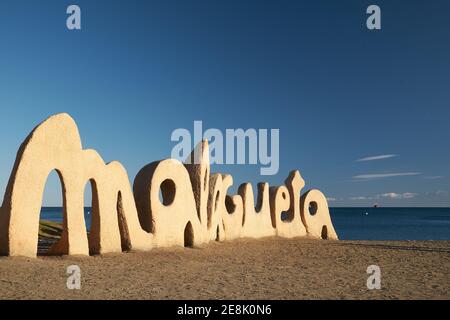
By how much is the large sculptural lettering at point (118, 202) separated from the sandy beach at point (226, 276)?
2.02 feet

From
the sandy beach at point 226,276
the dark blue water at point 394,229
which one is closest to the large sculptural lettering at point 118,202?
the sandy beach at point 226,276

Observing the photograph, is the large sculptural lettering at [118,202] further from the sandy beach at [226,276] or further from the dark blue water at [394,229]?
the dark blue water at [394,229]

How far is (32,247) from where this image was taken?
10.8 metres

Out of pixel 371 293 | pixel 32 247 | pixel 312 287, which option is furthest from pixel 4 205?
pixel 371 293

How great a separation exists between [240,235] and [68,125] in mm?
10001

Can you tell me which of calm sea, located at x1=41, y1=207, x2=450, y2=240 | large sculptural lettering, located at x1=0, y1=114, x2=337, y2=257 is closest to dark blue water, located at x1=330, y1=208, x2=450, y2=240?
calm sea, located at x1=41, y1=207, x2=450, y2=240

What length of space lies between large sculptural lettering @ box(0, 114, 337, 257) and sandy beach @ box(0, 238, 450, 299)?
0.61 meters

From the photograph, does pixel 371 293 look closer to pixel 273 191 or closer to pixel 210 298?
pixel 210 298

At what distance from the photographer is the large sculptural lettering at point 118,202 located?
10.7 meters

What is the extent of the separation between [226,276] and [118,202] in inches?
194

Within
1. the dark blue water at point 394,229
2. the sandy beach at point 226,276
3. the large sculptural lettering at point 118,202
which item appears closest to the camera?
the sandy beach at point 226,276

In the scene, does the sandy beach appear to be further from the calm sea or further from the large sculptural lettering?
the calm sea

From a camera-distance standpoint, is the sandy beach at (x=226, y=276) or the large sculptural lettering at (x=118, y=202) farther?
the large sculptural lettering at (x=118, y=202)

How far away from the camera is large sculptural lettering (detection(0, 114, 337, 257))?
35.0 feet
